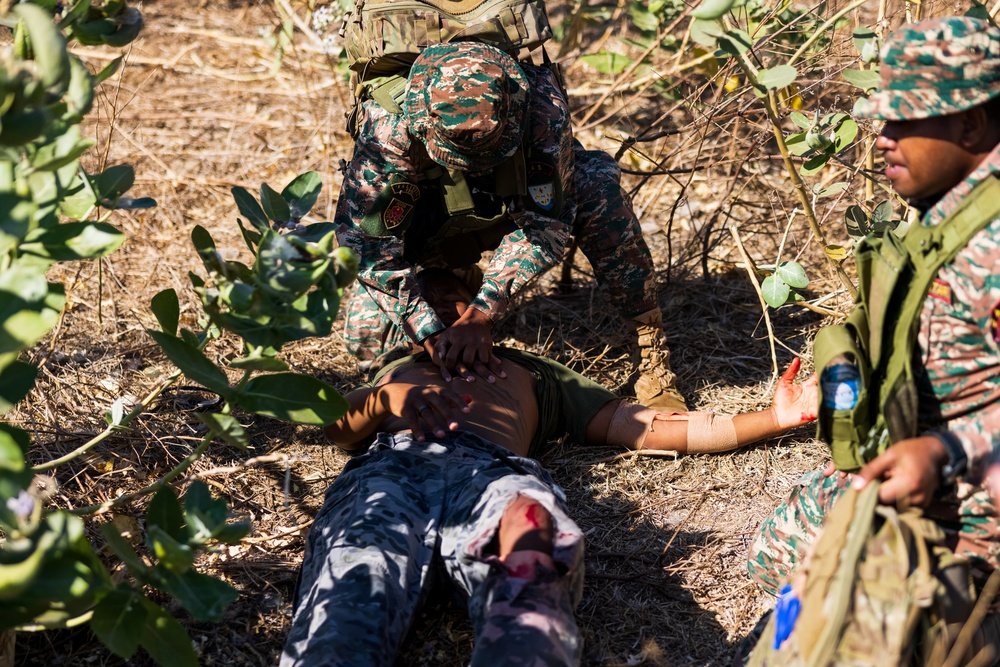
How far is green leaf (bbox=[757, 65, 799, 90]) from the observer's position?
2.40 metres

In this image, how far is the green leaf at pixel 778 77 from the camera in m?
2.40

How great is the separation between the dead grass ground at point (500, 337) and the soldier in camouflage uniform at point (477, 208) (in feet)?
1.14

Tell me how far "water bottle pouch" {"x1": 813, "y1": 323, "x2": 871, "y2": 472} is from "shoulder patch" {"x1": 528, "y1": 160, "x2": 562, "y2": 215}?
4.43ft

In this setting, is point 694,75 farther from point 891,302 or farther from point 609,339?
point 891,302

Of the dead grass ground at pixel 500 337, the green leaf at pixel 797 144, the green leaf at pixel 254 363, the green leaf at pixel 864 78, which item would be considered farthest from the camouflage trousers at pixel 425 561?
the green leaf at pixel 864 78

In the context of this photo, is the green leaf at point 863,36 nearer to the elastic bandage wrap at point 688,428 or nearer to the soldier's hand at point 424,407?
the elastic bandage wrap at point 688,428

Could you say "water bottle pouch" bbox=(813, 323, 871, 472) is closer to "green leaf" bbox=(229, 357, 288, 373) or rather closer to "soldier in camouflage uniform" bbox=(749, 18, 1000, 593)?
"soldier in camouflage uniform" bbox=(749, 18, 1000, 593)

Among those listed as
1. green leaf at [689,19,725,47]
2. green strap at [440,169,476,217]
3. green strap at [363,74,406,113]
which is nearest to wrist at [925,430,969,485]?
green leaf at [689,19,725,47]

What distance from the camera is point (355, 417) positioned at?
2.71 metres

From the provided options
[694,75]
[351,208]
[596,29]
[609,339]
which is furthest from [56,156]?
[596,29]

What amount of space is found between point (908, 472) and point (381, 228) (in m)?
1.99

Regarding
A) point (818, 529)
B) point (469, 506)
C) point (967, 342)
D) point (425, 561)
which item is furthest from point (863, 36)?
point (425, 561)

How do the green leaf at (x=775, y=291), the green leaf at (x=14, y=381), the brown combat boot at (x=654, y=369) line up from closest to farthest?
the green leaf at (x=14, y=381) < the green leaf at (x=775, y=291) < the brown combat boot at (x=654, y=369)

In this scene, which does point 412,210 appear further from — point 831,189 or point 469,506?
point 831,189
